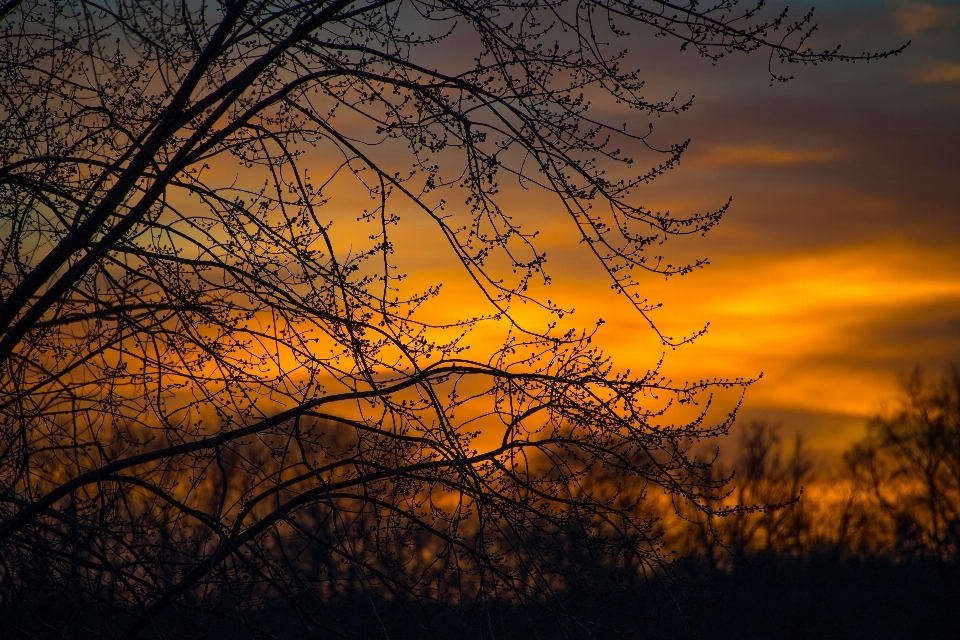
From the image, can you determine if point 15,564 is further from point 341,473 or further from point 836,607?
point 836,607

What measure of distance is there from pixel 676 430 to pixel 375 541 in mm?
1524

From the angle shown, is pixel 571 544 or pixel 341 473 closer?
pixel 571 544

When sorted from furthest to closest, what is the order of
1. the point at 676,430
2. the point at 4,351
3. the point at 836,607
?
the point at 836,607
the point at 4,351
the point at 676,430

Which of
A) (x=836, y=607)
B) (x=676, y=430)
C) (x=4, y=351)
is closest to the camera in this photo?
(x=676, y=430)

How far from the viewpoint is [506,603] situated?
4281mm

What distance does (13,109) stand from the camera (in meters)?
4.69

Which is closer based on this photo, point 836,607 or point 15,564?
point 15,564

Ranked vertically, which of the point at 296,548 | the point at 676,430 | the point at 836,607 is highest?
the point at 676,430

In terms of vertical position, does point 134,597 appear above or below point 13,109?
below

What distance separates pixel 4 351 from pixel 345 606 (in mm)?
2228

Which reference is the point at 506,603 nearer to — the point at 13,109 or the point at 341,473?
the point at 341,473

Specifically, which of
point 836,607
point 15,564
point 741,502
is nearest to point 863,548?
point 836,607

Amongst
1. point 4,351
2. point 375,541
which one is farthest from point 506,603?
point 4,351

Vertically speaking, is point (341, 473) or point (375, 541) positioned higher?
point (341, 473)
